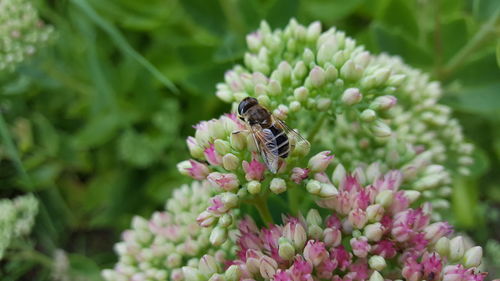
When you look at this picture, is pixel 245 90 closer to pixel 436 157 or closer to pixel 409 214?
pixel 409 214

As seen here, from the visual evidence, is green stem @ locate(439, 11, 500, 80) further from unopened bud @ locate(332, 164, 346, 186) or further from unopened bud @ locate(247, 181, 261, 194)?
unopened bud @ locate(247, 181, 261, 194)

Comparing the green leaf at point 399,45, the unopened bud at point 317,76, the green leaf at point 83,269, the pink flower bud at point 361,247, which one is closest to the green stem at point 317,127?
the unopened bud at point 317,76

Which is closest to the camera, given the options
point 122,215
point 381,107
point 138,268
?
point 381,107

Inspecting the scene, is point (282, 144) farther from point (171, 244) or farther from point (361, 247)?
point (171, 244)

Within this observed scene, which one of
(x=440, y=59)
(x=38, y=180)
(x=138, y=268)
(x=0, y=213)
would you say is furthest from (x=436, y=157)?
(x=38, y=180)

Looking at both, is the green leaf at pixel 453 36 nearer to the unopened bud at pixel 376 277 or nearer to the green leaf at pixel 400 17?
the green leaf at pixel 400 17

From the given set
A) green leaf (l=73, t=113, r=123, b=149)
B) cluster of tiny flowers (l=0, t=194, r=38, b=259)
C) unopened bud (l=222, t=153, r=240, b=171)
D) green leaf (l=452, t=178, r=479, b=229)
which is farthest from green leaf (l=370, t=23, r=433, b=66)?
cluster of tiny flowers (l=0, t=194, r=38, b=259)
